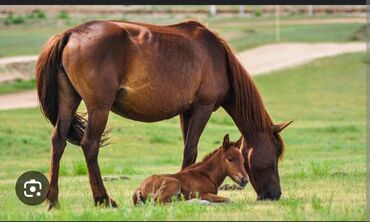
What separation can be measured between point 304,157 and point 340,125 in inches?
200

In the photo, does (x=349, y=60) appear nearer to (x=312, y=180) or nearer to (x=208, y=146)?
(x=208, y=146)

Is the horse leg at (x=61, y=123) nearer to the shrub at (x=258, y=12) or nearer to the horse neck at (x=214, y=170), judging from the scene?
the horse neck at (x=214, y=170)

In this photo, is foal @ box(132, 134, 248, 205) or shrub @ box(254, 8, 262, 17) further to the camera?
shrub @ box(254, 8, 262, 17)

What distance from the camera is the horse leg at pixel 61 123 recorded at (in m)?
10.2

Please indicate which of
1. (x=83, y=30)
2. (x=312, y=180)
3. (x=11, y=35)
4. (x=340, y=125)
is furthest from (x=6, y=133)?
(x=11, y=35)

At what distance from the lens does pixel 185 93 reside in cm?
1056

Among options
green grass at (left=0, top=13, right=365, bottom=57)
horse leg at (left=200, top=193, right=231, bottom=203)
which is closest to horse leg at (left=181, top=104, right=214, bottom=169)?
horse leg at (left=200, top=193, right=231, bottom=203)

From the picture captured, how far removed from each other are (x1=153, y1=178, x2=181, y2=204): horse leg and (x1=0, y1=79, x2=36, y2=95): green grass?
20027 millimetres

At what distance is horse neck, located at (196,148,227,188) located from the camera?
10.6m

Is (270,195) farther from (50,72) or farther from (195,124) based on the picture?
(50,72)

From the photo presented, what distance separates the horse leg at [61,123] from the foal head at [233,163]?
164 cm

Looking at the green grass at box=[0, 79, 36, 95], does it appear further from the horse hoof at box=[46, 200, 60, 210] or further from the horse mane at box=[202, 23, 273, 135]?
the horse hoof at box=[46, 200, 60, 210]

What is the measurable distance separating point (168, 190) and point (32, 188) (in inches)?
52.7

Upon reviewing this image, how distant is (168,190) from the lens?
10.0 meters
